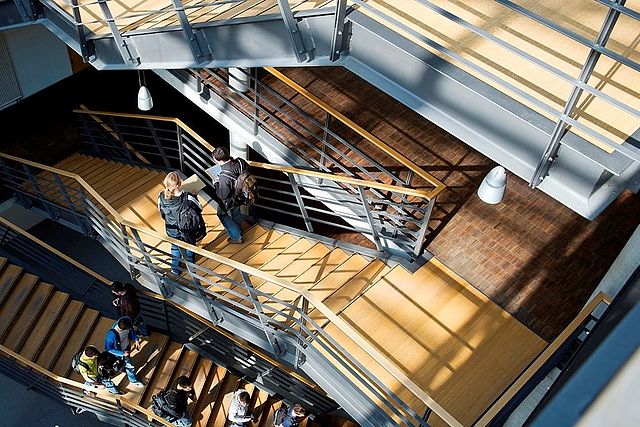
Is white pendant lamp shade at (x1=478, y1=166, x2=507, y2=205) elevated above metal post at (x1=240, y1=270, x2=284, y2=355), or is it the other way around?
white pendant lamp shade at (x1=478, y1=166, x2=507, y2=205)

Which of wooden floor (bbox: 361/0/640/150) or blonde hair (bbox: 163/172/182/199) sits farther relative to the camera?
blonde hair (bbox: 163/172/182/199)

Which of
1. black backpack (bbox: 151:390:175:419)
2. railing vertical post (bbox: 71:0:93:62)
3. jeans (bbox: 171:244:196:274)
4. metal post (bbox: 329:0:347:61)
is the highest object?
railing vertical post (bbox: 71:0:93:62)

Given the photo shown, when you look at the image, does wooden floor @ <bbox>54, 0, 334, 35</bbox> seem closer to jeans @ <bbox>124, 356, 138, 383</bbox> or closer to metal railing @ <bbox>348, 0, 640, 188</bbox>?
metal railing @ <bbox>348, 0, 640, 188</bbox>

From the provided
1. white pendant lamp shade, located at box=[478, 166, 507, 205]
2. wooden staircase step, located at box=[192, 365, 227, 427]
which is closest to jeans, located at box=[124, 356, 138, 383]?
wooden staircase step, located at box=[192, 365, 227, 427]

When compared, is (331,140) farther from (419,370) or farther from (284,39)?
(419,370)

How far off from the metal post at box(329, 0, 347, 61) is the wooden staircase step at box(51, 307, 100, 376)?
5635mm

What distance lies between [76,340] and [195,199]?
3432 mm

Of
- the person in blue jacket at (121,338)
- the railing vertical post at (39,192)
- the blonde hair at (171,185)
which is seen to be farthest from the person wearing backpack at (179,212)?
the railing vertical post at (39,192)

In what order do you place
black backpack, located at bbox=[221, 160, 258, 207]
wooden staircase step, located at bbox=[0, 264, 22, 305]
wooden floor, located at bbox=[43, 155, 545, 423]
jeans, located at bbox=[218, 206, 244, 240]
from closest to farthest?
wooden floor, located at bbox=[43, 155, 545, 423] → black backpack, located at bbox=[221, 160, 258, 207] → jeans, located at bbox=[218, 206, 244, 240] → wooden staircase step, located at bbox=[0, 264, 22, 305]

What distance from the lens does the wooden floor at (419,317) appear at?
15.9 feet

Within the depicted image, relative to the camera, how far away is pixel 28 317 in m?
7.91

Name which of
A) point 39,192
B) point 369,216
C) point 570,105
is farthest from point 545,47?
point 39,192

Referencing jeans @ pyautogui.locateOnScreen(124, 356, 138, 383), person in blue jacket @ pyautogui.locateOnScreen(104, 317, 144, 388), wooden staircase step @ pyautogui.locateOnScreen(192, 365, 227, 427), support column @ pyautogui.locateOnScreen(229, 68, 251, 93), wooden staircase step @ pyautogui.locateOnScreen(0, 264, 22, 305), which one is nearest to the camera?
support column @ pyautogui.locateOnScreen(229, 68, 251, 93)

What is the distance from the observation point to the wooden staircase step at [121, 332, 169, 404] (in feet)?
24.7
